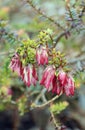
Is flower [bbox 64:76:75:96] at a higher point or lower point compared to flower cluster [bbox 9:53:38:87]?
lower

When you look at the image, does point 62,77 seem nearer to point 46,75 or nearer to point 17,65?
point 46,75

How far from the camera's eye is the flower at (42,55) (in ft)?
3.88

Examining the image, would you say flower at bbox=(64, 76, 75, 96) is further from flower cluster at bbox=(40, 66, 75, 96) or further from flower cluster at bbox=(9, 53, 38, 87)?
flower cluster at bbox=(9, 53, 38, 87)

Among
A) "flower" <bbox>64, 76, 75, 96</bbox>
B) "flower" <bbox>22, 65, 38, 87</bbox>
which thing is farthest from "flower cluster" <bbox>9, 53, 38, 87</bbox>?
"flower" <bbox>64, 76, 75, 96</bbox>

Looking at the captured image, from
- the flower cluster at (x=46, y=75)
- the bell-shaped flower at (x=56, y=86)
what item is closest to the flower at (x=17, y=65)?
the flower cluster at (x=46, y=75)

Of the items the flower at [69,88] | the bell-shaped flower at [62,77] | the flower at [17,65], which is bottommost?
the flower at [69,88]

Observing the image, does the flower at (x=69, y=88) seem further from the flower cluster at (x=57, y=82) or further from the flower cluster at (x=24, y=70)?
the flower cluster at (x=24, y=70)

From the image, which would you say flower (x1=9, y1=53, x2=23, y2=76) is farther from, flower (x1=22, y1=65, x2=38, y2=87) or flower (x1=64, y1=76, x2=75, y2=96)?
flower (x1=64, y1=76, x2=75, y2=96)

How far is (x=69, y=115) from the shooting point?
3176 mm

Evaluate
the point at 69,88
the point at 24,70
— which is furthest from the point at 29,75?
the point at 69,88

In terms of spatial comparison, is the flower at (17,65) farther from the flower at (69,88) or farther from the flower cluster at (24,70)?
the flower at (69,88)

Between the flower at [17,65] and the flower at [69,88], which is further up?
the flower at [17,65]

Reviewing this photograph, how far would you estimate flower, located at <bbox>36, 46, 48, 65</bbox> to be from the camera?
1.18m

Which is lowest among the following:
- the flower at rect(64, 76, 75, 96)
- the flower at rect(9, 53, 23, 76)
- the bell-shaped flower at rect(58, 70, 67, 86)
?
the flower at rect(64, 76, 75, 96)
